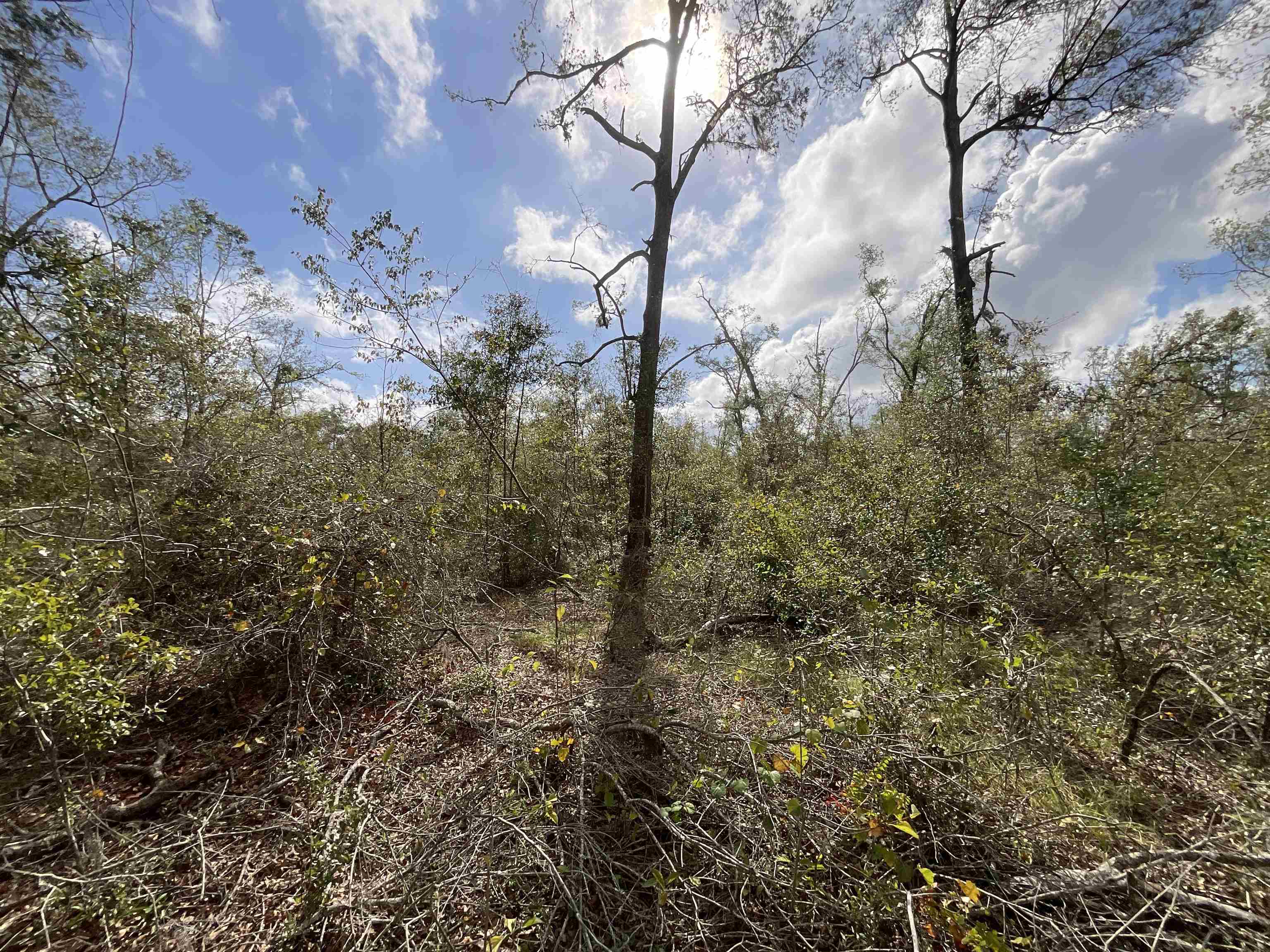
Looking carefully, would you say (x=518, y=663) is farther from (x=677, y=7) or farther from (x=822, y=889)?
(x=677, y=7)

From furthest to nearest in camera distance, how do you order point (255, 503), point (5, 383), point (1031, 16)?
point (1031, 16), point (255, 503), point (5, 383)

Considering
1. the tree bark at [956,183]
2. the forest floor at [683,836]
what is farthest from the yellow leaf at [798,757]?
the tree bark at [956,183]

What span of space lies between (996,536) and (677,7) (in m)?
7.23

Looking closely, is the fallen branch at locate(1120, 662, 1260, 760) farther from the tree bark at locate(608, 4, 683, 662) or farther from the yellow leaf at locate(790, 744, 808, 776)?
the tree bark at locate(608, 4, 683, 662)

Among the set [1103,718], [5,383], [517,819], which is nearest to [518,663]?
[517,819]

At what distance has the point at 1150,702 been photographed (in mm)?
2631

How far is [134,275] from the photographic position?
3.54 meters

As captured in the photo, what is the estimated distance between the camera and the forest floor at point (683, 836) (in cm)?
170

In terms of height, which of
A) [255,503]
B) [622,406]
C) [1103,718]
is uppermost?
[622,406]

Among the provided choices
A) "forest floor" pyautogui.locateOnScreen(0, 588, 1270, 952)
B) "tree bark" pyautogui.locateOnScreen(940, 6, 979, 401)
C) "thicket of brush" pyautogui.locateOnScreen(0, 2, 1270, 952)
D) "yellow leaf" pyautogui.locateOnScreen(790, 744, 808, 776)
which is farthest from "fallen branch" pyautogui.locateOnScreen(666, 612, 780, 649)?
"tree bark" pyautogui.locateOnScreen(940, 6, 979, 401)

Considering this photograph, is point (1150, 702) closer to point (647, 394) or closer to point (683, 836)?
point (683, 836)

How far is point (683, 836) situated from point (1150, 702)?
9.97 ft

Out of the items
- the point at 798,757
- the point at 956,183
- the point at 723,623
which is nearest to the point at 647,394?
the point at 723,623

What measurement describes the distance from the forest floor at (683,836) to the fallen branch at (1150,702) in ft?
0.27
